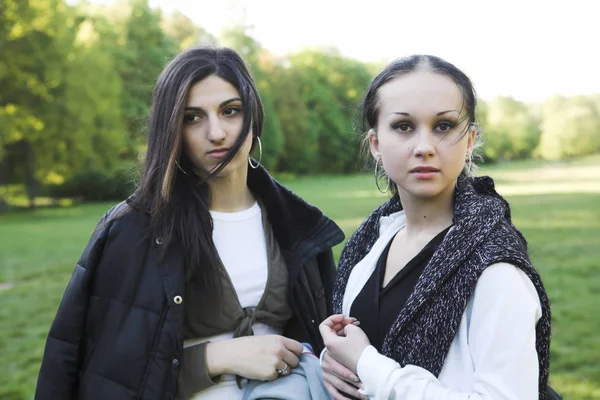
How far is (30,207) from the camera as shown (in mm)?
25375

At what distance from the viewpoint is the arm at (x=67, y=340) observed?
2.23 m

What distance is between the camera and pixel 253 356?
7.07 ft

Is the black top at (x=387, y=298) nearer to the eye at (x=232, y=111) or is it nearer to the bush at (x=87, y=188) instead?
the eye at (x=232, y=111)

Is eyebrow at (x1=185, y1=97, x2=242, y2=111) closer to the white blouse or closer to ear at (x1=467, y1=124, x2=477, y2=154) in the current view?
ear at (x1=467, y1=124, x2=477, y2=154)

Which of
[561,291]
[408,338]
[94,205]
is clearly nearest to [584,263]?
[561,291]

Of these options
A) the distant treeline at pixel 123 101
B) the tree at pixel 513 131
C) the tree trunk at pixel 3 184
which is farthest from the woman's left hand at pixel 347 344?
the tree at pixel 513 131

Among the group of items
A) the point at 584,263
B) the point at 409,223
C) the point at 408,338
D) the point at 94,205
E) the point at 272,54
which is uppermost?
the point at 272,54

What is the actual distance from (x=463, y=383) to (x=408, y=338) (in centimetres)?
19

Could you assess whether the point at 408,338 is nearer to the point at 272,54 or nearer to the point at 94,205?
the point at 94,205

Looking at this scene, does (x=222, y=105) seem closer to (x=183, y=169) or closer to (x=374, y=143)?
(x=183, y=169)

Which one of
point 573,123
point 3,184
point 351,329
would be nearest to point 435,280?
point 351,329

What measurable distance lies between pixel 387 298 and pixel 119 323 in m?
1.02

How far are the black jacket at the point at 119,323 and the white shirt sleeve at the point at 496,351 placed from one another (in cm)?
90

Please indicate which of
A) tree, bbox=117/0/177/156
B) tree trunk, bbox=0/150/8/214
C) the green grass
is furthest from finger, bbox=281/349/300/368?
tree, bbox=117/0/177/156
